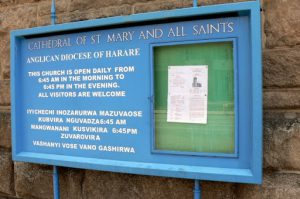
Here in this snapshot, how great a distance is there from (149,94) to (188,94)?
0.26 metres

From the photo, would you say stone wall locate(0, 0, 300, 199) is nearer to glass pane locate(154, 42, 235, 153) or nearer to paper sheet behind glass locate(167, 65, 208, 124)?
glass pane locate(154, 42, 235, 153)

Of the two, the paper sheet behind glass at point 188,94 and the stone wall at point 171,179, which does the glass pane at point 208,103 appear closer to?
the paper sheet behind glass at point 188,94

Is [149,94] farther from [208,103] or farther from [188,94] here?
[208,103]

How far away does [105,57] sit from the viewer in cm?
251

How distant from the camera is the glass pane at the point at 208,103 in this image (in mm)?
2191

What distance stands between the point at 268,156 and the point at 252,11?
Result: 0.85m

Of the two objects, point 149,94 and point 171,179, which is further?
point 171,179

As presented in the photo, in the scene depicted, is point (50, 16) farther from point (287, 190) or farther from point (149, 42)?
point (287, 190)

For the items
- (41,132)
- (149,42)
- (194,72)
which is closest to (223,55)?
(194,72)

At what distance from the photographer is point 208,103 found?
7.30 feet

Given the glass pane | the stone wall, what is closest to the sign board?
the glass pane

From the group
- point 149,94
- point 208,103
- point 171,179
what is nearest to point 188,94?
point 208,103

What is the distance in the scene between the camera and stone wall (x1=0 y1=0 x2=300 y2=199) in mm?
2207

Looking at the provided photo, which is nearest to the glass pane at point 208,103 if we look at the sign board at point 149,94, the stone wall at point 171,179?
the sign board at point 149,94
